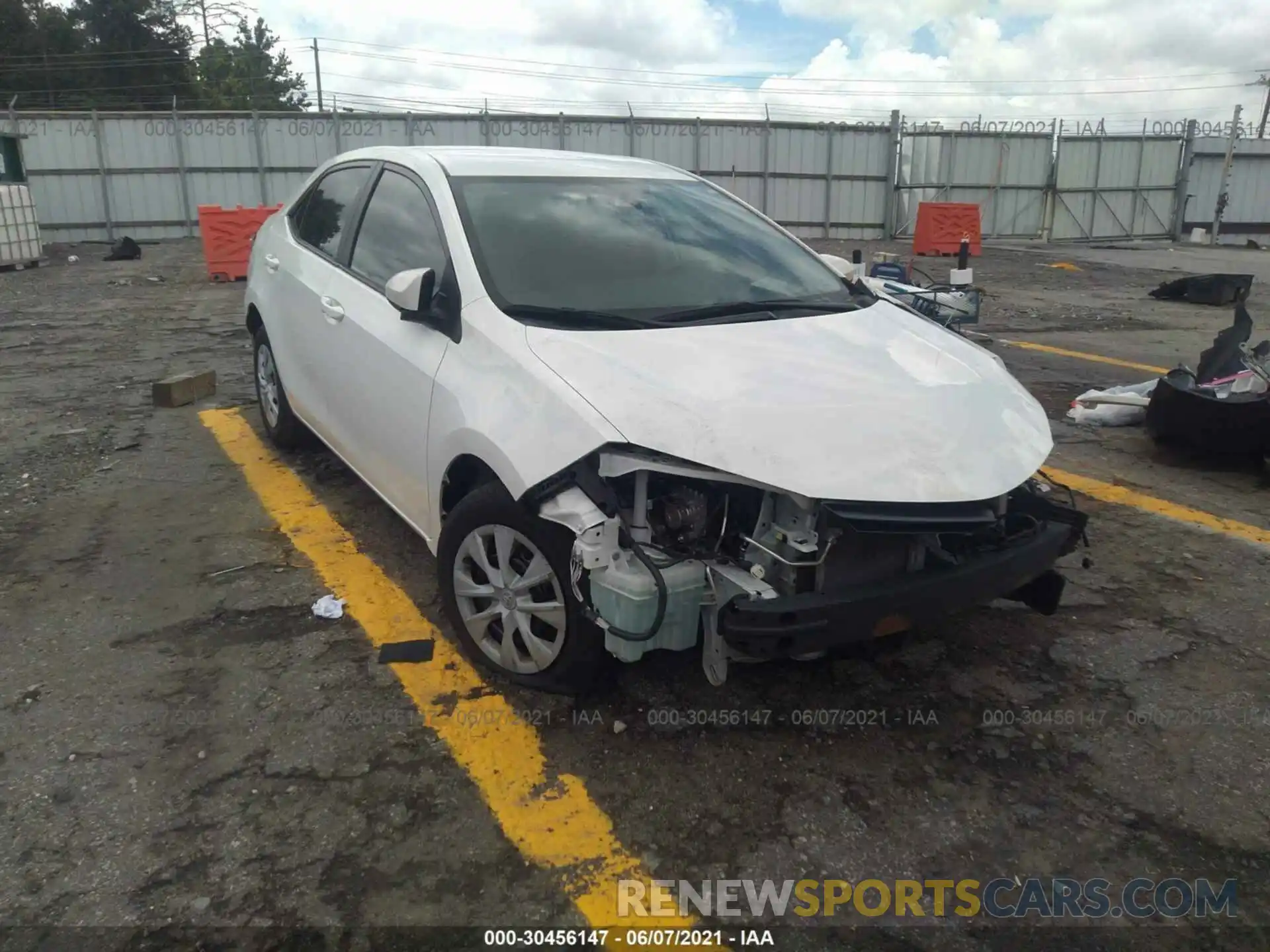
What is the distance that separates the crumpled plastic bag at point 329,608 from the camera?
346cm

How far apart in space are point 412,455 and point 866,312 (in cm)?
174

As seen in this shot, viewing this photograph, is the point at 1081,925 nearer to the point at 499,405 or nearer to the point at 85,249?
the point at 499,405

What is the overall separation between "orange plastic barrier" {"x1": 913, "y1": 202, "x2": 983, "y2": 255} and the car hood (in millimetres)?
19160

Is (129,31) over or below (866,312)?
over

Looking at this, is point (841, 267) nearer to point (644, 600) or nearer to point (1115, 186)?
point (644, 600)

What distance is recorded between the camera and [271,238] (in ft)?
16.5

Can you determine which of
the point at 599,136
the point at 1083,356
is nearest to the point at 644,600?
the point at 1083,356

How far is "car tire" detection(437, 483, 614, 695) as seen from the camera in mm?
2689

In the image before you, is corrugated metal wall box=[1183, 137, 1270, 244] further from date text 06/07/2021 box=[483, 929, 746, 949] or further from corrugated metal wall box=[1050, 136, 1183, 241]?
date text 06/07/2021 box=[483, 929, 746, 949]

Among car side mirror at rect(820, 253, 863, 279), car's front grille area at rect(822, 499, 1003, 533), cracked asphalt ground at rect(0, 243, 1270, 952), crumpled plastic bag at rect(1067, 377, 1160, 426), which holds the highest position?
car side mirror at rect(820, 253, 863, 279)

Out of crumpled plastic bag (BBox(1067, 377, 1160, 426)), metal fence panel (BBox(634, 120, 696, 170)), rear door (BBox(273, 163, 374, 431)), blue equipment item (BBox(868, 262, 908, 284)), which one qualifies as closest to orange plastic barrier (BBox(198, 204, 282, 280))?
rear door (BBox(273, 163, 374, 431))

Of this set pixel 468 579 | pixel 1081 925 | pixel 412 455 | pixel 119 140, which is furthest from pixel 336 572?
pixel 119 140

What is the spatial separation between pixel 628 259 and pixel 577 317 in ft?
1.61

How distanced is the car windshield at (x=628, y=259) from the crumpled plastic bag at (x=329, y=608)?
133 centimetres
